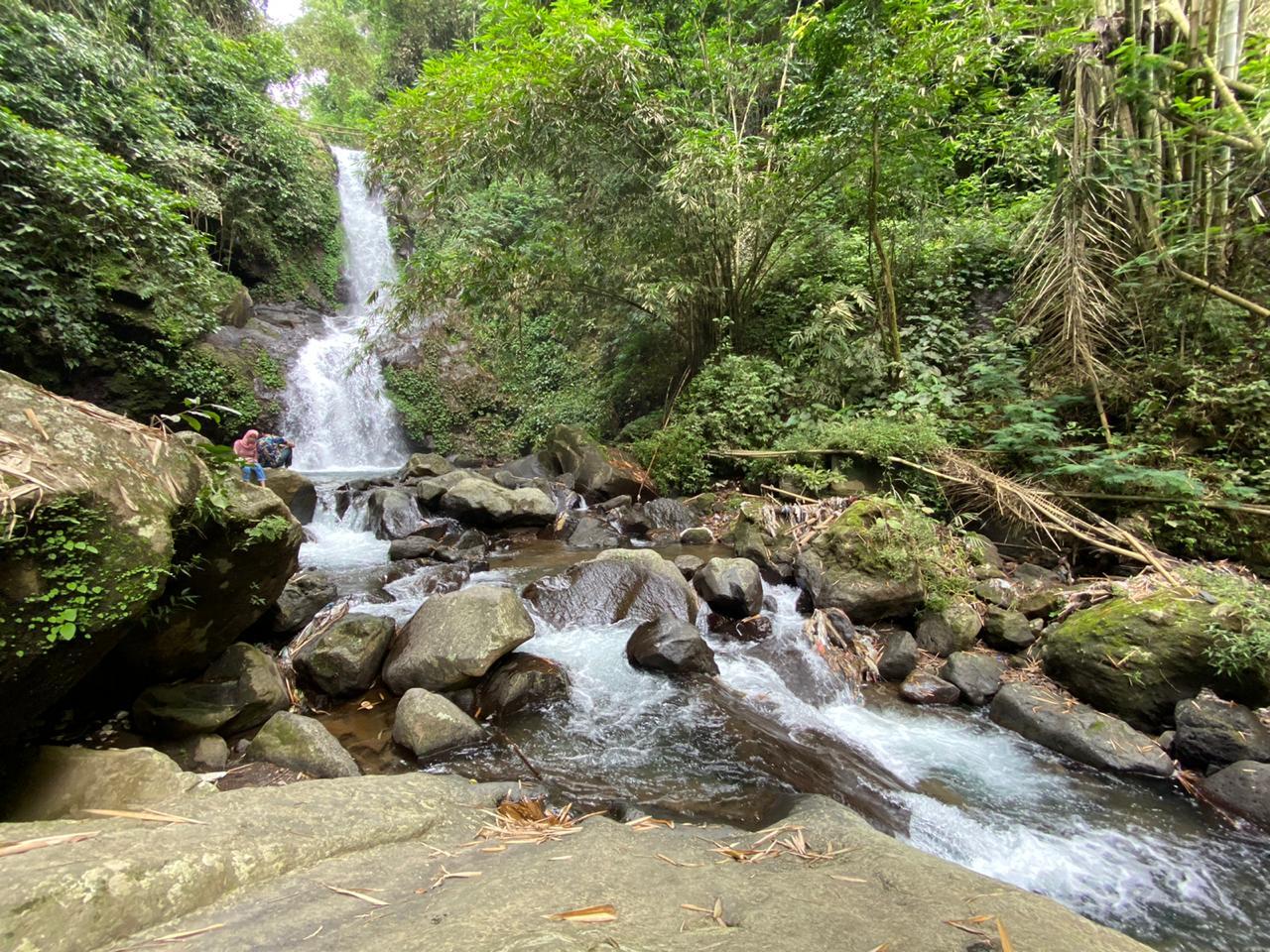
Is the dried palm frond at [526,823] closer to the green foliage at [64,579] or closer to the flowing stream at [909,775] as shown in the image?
the flowing stream at [909,775]

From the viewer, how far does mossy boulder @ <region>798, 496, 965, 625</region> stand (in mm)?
5574

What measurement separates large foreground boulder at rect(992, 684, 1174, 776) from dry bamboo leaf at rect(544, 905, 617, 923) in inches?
164

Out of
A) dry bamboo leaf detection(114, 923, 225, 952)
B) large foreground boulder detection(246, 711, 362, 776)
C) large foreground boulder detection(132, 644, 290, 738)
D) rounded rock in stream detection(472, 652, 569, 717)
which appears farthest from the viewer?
rounded rock in stream detection(472, 652, 569, 717)

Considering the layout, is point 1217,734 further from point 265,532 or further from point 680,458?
point 680,458

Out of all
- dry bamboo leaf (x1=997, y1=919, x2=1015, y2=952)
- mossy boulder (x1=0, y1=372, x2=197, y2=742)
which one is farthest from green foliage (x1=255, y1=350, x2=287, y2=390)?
dry bamboo leaf (x1=997, y1=919, x2=1015, y2=952)

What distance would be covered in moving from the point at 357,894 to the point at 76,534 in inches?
75.4

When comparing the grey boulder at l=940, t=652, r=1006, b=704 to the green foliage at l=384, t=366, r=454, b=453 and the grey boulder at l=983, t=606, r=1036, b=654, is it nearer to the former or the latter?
the grey boulder at l=983, t=606, r=1036, b=654

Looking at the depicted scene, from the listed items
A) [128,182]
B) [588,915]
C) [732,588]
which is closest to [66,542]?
[588,915]

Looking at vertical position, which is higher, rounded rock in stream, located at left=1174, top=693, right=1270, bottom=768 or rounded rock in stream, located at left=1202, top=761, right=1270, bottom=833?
rounded rock in stream, located at left=1174, top=693, right=1270, bottom=768

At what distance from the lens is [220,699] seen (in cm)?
359

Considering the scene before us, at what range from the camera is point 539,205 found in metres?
11.5

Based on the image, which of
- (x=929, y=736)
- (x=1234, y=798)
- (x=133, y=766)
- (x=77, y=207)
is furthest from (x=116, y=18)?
(x=1234, y=798)

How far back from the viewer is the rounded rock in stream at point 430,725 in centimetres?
369

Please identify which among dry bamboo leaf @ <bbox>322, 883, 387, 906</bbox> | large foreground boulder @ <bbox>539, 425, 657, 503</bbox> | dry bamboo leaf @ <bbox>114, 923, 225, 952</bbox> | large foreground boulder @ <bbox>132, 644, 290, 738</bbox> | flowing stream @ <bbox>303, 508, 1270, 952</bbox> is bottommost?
flowing stream @ <bbox>303, 508, 1270, 952</bbox>
